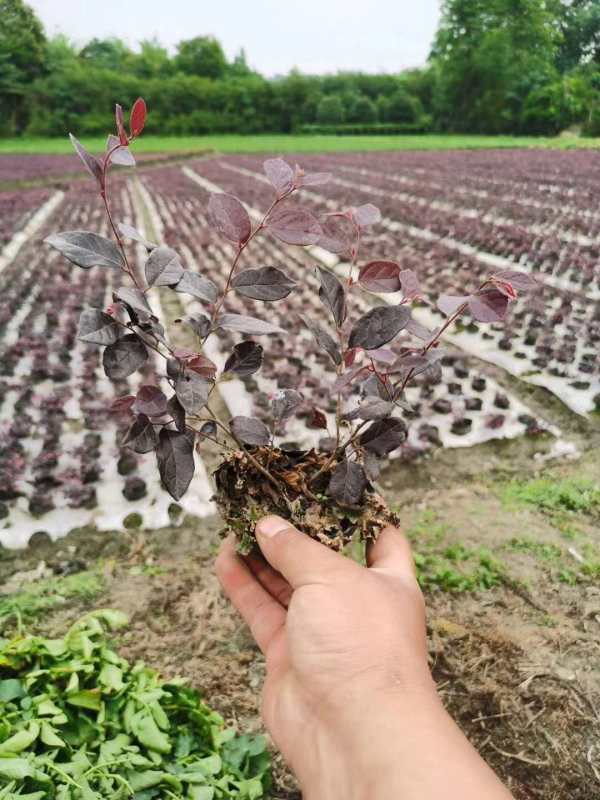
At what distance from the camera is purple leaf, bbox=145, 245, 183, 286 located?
2.91 feet

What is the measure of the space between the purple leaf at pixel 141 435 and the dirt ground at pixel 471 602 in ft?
3.90

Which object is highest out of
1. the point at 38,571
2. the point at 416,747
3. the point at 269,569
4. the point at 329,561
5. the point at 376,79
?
the point at 376,79

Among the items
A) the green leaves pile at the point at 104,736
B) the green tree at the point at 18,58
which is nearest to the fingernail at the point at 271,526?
the green leaves pile at the point at 104,736

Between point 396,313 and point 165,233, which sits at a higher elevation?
point 396,313

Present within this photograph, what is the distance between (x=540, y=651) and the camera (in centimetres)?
191

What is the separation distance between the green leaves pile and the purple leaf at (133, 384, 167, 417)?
34.9 inches

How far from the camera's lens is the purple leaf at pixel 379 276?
100 centimetres

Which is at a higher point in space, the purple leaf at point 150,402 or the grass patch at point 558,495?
the purple leaf at point 150,402

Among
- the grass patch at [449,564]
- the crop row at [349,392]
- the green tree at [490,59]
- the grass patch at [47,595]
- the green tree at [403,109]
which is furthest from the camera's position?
the green tree at [403,109]

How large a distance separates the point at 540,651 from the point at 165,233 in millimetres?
9205

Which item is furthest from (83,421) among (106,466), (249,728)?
(249,728)

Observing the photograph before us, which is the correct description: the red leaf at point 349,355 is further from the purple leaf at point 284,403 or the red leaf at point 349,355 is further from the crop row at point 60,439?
the crop row at point 60,439

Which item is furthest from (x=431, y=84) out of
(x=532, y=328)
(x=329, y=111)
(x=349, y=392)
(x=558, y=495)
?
(x=558, y=495)

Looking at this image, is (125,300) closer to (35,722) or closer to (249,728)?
(35,722)
